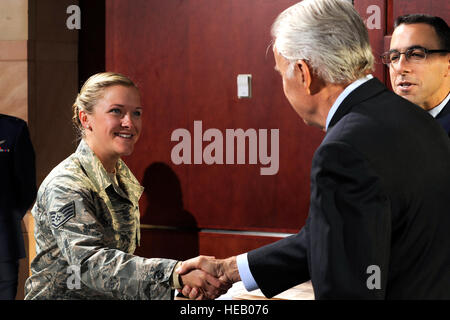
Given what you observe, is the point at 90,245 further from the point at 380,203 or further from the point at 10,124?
the point at 10,124

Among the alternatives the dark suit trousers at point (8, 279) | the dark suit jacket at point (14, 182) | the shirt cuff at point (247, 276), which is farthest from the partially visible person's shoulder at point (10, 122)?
the shirt cuff at point (247, 276)

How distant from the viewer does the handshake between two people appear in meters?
2.19

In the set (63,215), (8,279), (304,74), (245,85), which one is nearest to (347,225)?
(304,74)

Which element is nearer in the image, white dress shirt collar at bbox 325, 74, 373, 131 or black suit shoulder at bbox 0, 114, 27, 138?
white dress shirt collar at bbox 325, 74, 373, 131

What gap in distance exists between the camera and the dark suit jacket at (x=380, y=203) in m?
1.20

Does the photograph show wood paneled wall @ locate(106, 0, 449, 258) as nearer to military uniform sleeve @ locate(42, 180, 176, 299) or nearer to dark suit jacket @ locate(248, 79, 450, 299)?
military uniform sleeve @ locate(42, 180, 176, 299)

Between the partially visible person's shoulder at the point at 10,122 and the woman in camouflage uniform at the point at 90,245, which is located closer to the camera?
the woman in camouflage uniform at the point at 90,245

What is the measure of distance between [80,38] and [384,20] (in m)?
1.88

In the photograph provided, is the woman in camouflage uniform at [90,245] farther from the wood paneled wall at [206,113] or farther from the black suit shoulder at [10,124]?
the black suit shoulder at [10,124]

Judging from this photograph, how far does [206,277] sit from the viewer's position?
2.24m

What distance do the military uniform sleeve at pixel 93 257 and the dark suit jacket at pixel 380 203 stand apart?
94cm

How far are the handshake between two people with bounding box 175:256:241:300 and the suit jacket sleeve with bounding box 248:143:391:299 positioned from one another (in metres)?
1.00

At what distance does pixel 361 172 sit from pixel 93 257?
118 cm

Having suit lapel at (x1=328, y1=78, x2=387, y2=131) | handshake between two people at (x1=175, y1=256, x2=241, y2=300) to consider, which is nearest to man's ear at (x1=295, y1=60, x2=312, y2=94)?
suit lapel at (x1=328, y1=78, x2=387, y2=131)
